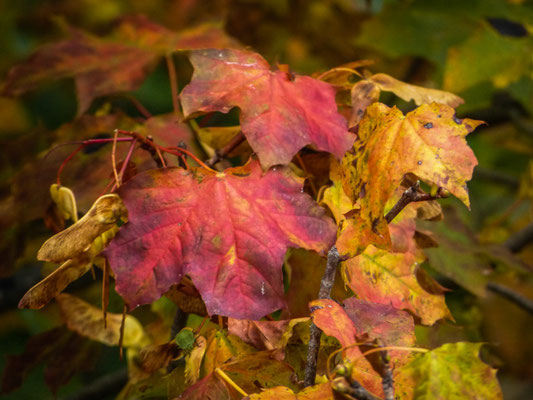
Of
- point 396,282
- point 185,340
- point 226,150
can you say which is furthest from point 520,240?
point 185,340

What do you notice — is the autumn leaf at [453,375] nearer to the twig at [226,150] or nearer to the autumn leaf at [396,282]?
the autumn leaf at [396,282]

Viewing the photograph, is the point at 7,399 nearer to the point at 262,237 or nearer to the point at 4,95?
the point at 4,95

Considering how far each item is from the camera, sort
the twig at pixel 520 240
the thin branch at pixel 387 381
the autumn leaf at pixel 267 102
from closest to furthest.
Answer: the thin branch at pixel 387 381 < the autumn leaf at pixel 267 102 < the twig at pixel 520 240

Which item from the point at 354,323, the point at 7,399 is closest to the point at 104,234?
the point at 354,323

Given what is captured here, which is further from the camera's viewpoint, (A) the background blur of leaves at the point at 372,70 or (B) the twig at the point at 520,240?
(B) the twig at the point at 520,240

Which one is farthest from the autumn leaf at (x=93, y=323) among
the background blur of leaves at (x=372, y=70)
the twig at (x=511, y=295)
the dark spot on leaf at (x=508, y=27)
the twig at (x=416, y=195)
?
the dark spot on leaf at (x=508, y=27)

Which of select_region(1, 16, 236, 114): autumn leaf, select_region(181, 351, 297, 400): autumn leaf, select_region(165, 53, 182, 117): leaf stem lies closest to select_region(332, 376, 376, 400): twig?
select_region(181, 351, 297, 400): autumn leaf

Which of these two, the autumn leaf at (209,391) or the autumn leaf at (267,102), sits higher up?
the autumn leaf at (267,102)
